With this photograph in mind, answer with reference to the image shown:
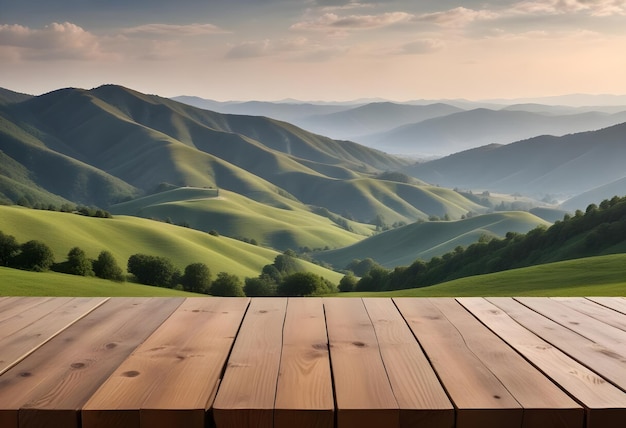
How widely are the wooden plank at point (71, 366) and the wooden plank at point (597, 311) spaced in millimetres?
3005

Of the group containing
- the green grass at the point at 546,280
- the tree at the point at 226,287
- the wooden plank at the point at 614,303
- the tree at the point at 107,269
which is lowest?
the tree at the point at 226,287

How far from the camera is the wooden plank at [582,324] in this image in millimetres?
3572

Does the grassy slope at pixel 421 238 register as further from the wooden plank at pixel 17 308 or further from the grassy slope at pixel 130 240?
the wooden plank at pixel 17 308

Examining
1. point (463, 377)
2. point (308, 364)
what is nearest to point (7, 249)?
point (308, 364)

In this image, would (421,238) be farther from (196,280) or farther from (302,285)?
(302,285)

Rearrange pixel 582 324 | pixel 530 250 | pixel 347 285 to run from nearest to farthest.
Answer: pixel 582 324 < pixel 530 250 < pixel 347 285

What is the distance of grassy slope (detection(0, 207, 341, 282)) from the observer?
6856 cm

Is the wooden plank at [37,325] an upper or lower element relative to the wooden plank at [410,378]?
upper

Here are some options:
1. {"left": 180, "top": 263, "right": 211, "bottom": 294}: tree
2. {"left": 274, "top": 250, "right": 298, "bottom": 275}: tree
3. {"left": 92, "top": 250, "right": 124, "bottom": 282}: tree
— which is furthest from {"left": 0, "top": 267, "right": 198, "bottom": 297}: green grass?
{"left": 274, "top": 250, "right": 298, "bottom": 275}: tree

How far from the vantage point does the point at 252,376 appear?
9.30ft

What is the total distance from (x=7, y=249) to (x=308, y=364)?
58.7 m

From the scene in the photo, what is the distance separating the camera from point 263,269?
3017 inches

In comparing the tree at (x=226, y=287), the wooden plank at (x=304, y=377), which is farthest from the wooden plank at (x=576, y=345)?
the tree at (x=226, y=287)

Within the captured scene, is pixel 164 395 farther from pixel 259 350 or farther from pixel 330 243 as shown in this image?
pixel 330 243
